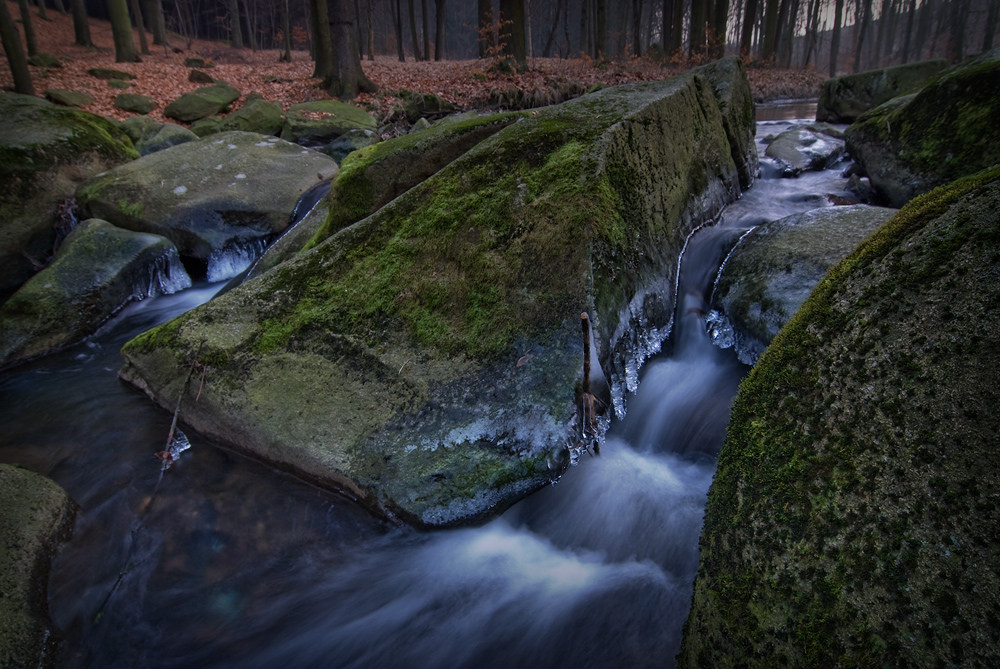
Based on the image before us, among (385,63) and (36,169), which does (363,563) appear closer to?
(36,169)

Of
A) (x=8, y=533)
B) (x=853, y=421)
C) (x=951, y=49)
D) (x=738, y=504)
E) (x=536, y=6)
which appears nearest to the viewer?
(x=853, y=421)

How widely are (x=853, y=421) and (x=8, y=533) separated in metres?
4.17

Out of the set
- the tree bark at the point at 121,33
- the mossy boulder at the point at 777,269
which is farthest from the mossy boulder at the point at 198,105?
the mossy boulder at the point at 777,269

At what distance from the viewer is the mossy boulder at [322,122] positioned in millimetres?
11750

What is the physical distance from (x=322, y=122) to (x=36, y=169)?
5911 millimetres

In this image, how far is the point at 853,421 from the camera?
1.55 metres

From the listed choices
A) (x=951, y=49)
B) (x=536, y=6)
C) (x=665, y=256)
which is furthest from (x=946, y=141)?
(x=536, y=6)

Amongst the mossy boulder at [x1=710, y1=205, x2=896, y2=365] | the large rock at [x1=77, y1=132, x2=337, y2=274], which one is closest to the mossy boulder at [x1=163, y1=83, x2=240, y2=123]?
the large rock at [x1=77, y1=132, x2=337, y2=274]

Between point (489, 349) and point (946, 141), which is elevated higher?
point (946, 141)

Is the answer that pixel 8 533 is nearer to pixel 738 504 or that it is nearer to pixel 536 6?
pixel 738 504

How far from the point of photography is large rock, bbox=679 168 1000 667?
1.24m

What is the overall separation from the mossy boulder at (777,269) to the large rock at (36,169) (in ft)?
29.7

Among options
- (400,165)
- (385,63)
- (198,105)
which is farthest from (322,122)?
(385,63)

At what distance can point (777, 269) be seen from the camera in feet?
13.3
